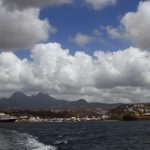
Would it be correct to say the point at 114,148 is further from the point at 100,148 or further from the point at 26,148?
the point at 26,148

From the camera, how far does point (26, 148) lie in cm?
8412

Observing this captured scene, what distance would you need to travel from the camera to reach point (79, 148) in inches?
3521

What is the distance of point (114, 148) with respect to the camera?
3506 inches

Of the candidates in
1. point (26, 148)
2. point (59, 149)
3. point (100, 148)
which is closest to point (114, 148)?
point (100, 148)

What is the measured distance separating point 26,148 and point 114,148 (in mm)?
17758

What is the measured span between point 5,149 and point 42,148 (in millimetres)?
9155

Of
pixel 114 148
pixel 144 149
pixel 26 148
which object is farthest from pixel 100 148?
pixel 26 148

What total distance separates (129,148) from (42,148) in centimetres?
1740

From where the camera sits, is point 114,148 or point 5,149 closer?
point 5,149

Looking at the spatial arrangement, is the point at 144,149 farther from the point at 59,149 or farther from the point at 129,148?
the point at 59,149

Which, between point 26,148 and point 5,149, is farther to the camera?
point 26,148

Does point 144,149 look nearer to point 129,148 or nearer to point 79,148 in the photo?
point 129,148

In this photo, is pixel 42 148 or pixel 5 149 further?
pixel 42 148

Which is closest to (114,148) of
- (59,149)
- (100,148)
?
(100,148)
